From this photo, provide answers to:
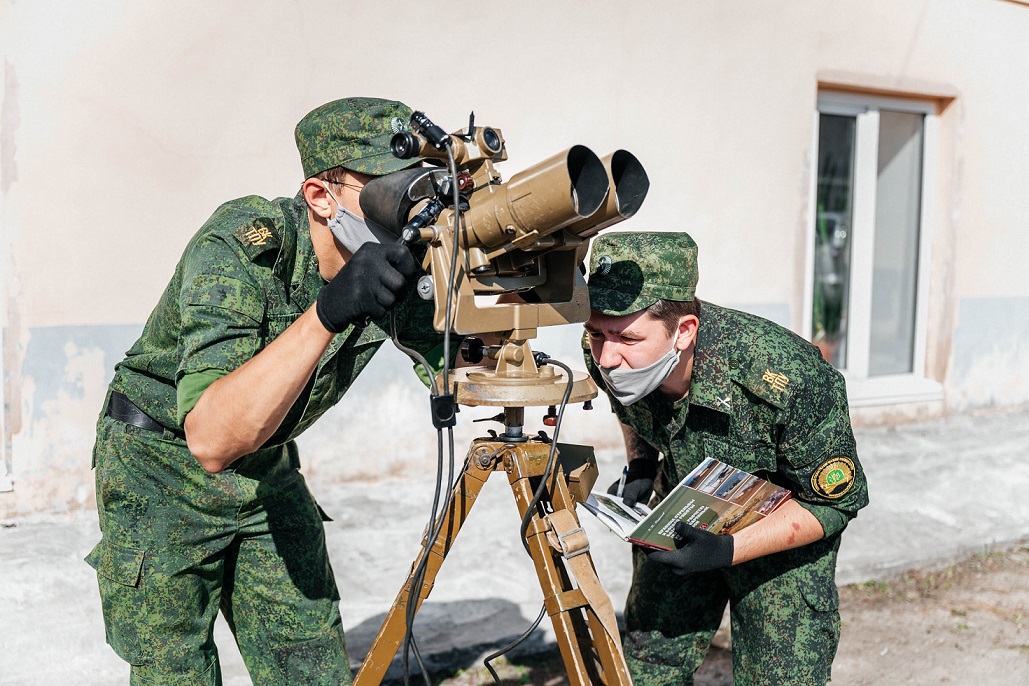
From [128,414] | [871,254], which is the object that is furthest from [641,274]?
[871,254]

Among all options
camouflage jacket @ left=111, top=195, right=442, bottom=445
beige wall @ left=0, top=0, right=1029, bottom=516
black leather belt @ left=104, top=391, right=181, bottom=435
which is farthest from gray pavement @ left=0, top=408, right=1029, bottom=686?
camouflage jacket @ left=111, top=195, right=442, bottom=445

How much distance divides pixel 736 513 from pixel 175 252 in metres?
3.53

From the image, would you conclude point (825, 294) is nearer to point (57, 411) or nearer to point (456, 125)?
point (456, 125)

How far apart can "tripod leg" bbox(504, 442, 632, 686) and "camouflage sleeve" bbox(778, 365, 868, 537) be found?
70 cm

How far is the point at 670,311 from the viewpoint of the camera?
7.81 ft

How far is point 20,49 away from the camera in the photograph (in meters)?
4.42

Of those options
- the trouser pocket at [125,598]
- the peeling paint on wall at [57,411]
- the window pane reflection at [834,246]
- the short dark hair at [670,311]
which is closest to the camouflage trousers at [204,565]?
the trouser pocket at [125,598]

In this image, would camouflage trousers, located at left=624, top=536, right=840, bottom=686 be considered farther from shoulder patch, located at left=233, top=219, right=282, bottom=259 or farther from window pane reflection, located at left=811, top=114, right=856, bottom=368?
window pane reflection, located at left=811, top=114, right=856, bottom=368

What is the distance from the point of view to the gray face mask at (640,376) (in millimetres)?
2387

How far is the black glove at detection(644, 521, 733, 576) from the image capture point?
231 centimetres

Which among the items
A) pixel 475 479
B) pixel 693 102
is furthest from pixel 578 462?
pixel 693 102

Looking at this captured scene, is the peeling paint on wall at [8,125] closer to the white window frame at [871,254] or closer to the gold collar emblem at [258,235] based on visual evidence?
the gold collar emblem at [258,235]

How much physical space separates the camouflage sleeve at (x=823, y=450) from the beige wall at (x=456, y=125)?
3.37 metres

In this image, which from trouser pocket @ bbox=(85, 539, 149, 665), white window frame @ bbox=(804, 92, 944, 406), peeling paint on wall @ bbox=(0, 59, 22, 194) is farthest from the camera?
white window frame @ bbox=(804, 92, 944, 406)
